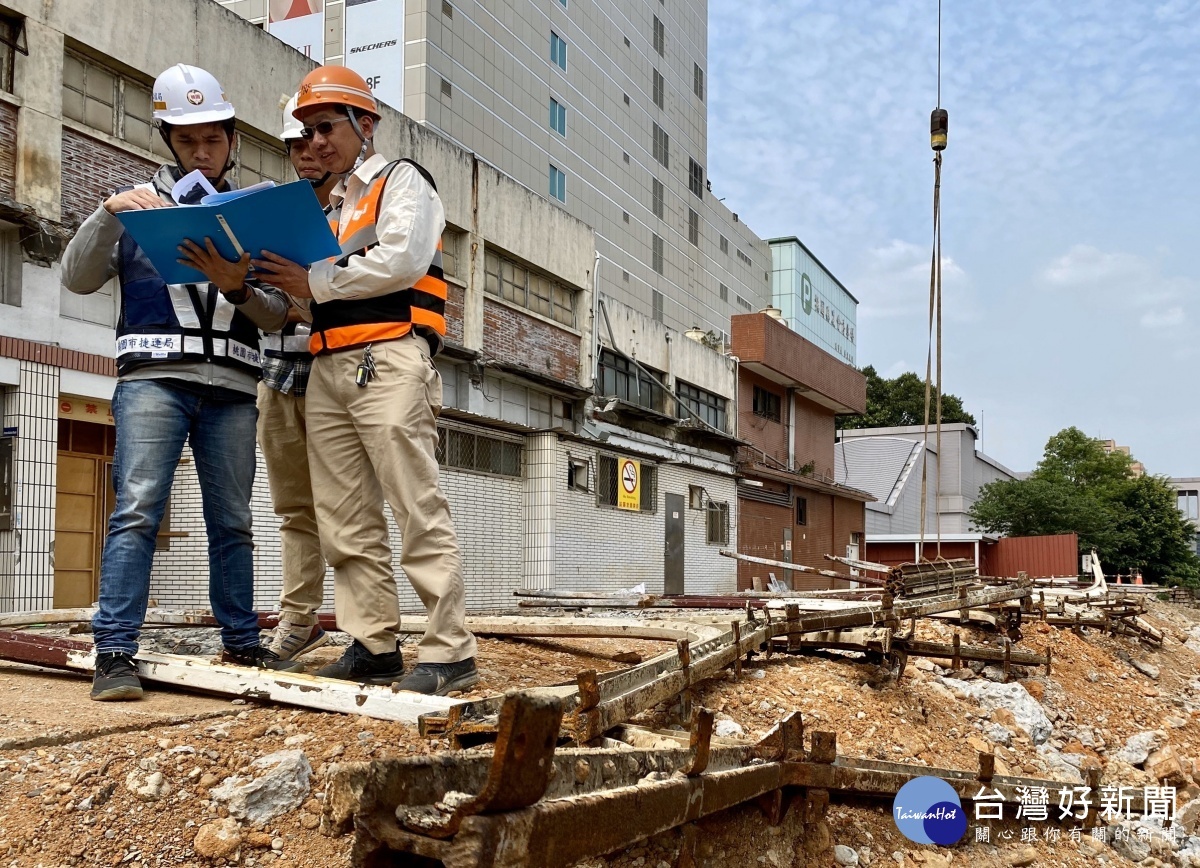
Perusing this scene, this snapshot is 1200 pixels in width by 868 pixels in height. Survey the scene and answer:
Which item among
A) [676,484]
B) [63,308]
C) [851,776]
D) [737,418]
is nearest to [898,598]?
[851,776]

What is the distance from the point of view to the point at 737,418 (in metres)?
27.5

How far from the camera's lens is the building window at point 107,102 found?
429 inches

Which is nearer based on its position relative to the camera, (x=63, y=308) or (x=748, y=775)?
(x=748, y=775)

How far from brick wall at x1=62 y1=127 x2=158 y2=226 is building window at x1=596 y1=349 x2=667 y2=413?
35.4 ft

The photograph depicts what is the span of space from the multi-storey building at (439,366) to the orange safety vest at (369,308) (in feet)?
26.0

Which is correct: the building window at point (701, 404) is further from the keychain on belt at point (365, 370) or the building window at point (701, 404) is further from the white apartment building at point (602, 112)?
the keychain on belt at point (365, 370)

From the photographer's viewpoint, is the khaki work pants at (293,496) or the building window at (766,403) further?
the building window at (766,403)

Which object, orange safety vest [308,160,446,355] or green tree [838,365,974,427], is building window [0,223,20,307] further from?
green tree [838,365,974,427]

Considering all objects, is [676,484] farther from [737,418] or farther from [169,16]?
[169,16]

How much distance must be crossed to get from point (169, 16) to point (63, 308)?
3.75 meters

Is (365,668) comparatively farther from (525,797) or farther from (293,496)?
(525,797)

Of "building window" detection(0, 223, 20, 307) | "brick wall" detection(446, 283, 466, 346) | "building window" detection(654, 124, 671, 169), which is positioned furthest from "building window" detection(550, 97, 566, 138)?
"building window" detection(0, 223, 20, 307)

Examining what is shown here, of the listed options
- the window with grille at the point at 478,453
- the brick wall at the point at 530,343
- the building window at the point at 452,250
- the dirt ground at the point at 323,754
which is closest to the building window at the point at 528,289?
the brick wall at the point at 530,343

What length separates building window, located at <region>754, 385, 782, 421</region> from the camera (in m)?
29.4
